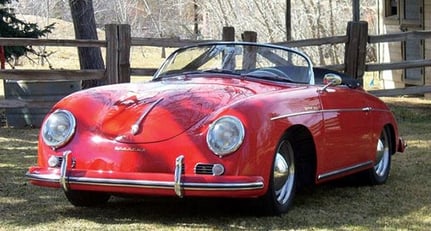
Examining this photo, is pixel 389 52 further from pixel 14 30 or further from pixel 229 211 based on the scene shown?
pixel 229 211

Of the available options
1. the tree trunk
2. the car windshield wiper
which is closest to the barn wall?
the tree trunk

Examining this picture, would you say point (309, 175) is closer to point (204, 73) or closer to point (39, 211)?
point (204, 73)

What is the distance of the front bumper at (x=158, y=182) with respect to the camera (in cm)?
477

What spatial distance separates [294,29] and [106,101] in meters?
17.8

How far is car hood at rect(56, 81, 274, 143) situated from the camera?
5.03 metres

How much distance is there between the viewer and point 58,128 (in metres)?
5.25

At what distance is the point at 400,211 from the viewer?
18.7ft

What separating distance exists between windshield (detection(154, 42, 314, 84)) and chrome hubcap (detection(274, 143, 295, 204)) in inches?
34.2

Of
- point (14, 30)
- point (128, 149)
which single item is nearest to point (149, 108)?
point (128, 149)

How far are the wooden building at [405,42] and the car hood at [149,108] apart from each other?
10.1 meters

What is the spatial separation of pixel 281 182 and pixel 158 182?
1000 millimetres

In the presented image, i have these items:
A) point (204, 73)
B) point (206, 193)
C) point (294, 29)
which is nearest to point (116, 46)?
point (204, 73)

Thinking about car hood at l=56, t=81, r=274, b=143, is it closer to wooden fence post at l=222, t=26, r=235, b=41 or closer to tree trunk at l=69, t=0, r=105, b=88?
wooden fence post at l=222, t=26, r=235, b=41

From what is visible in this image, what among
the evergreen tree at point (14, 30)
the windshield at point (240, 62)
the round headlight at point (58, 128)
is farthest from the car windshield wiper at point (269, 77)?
the evergreen tree at point (14, 30)
